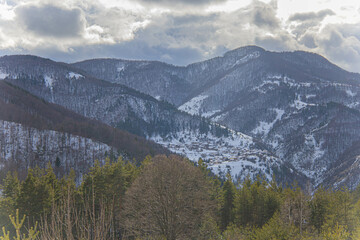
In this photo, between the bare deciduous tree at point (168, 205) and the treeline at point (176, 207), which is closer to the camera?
the treeline at point (176, 207)

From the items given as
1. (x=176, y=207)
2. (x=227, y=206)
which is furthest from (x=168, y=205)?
(x=227, y=206)

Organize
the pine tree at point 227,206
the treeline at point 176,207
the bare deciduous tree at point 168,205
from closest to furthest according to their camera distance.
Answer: the treeline at point 176,207 → the bare deciduous tree at point 168,205 → the pine tree at point 227,206

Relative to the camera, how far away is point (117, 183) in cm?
5206

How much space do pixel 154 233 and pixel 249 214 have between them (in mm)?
23087

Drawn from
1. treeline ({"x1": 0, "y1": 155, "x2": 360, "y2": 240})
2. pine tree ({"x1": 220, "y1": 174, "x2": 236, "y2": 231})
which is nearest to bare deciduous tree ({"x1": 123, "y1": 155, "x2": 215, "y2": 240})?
treeline ({"x1": 0, "y1": 155, "x2": 360, "y2": 240})

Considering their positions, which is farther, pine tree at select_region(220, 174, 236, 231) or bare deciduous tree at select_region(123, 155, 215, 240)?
pine tree at select_region(220, 174, 236, 231)

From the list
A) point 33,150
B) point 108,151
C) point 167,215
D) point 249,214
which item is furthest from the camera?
point 108,151

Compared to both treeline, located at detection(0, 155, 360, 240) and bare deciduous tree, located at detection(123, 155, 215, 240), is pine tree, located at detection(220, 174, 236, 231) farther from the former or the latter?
bare deciduous tree, located at detection(123, 155, 215, 240)

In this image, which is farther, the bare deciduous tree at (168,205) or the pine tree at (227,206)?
the pine tree at (227,206)

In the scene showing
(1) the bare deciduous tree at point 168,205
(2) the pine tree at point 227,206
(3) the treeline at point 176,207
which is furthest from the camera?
(2) the pine tree at point 227,206

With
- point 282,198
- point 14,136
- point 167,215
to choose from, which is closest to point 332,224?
point 282,198

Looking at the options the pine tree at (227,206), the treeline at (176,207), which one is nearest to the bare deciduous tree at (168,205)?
the treeline at (176,207)

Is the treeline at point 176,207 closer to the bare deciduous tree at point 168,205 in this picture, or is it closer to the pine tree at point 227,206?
the bare deciduous tree at point 168,205

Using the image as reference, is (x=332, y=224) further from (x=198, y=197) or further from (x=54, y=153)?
(x=54, y=153)
